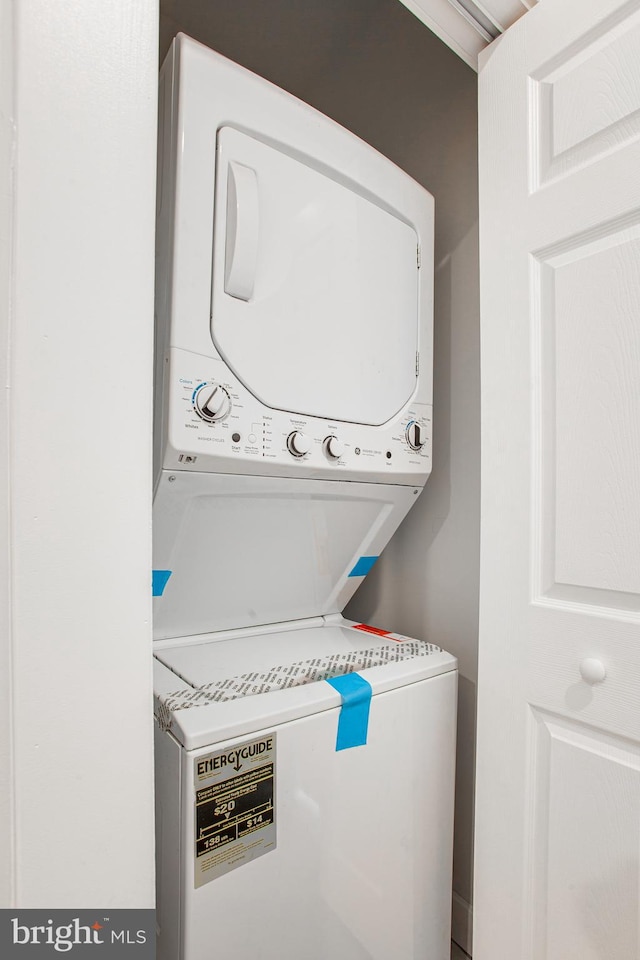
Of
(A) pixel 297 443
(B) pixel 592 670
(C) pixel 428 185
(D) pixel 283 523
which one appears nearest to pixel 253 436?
(A) pixel 297 443

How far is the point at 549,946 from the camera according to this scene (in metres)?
1.00

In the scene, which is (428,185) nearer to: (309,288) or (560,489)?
(309,288)

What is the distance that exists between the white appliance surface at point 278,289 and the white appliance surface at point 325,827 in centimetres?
45

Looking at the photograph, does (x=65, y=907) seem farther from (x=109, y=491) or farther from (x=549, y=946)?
(x=549, y=946)

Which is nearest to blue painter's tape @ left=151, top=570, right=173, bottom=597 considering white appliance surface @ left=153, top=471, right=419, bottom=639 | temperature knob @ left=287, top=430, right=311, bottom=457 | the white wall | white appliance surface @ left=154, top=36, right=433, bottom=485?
white appliance surface @ left=153, top=471, right=419, bottom=639

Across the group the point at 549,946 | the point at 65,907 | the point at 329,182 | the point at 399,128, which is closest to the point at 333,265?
the point at 329,182

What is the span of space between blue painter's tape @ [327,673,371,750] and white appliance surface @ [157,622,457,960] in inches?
0.6

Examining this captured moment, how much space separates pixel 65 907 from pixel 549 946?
2.90ft

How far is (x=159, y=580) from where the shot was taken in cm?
119

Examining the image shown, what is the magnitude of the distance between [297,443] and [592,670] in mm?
670

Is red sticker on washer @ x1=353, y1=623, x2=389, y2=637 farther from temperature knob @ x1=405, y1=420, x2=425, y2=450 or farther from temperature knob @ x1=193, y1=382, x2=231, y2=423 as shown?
temperature knob @ x1=193, y1=382, x2=231, y2=423

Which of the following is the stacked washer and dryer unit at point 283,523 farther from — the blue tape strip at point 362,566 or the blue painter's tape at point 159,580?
the blue tape strip at point 362,566

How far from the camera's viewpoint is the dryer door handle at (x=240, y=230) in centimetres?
105

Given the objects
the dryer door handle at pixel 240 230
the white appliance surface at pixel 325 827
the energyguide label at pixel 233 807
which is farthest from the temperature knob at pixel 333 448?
the energyguide label at pixel 233 807
